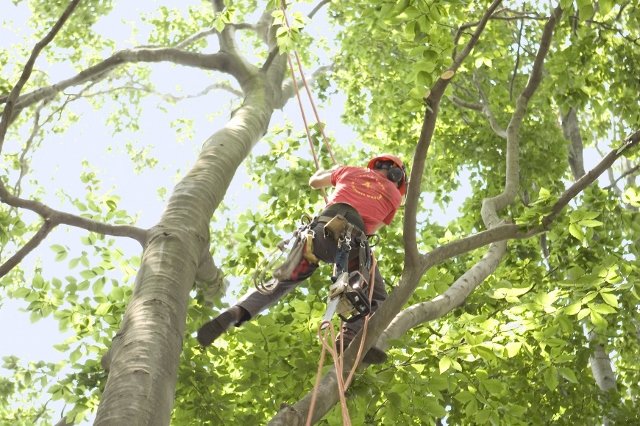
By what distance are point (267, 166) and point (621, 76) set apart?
12.2 ft

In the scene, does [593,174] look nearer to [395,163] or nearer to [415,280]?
[415,280]

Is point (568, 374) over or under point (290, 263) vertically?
under

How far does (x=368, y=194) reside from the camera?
5.09 meters

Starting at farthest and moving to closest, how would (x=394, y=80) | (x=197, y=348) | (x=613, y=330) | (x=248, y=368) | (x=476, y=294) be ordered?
(x=394, y=80) < (x=613, y=330) < (x=476, y=294) < (x=197, y=348) < (x=248, y=368)

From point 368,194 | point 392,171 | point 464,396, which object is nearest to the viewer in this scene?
point 464,396

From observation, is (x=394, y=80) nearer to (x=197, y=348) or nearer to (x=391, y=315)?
(x=197, y=348)

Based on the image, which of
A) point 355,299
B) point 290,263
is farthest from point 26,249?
point 355,299

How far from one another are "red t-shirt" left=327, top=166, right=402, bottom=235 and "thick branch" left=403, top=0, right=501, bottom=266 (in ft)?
3.92

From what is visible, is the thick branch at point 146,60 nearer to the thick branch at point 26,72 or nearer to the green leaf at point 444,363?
the thick branch at point 26,72

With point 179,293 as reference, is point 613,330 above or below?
above

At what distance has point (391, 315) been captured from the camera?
12.7 feet

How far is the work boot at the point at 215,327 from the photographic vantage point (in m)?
4.61

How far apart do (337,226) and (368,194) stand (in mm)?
522

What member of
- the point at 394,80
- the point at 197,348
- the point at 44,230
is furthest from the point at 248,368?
the point at 394,80
